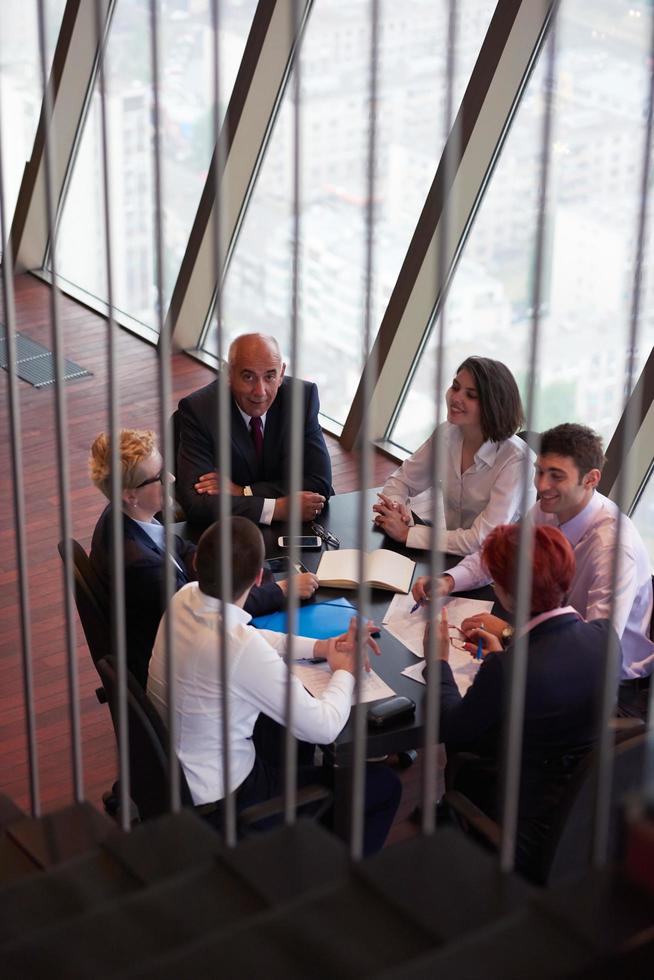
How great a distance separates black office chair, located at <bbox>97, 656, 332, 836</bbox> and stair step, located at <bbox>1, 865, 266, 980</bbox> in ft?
3.39

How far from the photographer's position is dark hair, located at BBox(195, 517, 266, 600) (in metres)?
2.95

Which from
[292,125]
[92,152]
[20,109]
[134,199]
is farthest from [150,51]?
[20,109]

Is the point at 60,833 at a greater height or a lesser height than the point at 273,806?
greater

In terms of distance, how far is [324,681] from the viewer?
127 inches

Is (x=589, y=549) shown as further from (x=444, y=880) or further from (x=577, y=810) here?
(x=444, y=880)

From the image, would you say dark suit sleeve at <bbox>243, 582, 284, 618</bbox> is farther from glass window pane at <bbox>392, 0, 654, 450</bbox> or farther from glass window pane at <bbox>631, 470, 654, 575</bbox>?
glass window pane at <bbox>631, 470, 654, 575</bbox>

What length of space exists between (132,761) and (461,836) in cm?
144

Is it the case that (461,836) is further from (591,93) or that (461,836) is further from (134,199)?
(134,199)

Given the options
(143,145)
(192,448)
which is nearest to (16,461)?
(192,448)

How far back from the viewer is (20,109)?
8.63 m

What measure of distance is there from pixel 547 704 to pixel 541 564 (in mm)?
323

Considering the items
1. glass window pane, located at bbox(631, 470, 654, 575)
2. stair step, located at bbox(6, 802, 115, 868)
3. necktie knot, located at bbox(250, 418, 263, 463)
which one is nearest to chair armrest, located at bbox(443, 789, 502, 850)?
stair step, located at bbox(6, 802, 115, 868)

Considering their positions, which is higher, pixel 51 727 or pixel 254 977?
pixel 254 977

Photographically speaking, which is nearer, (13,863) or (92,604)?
(13,863)
